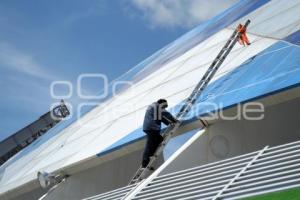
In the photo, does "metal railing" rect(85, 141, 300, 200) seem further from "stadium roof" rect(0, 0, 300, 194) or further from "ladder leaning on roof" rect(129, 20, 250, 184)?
"stadium roof" rect(0, 0, 300, 194)

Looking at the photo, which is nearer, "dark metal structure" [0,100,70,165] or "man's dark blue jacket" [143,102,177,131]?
"man's dark blue jacket" [143,102,177,131]

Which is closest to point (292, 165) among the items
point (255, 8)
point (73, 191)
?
point (73, 191)

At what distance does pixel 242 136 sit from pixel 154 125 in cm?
149

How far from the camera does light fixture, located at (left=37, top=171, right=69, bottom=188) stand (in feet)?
37.4

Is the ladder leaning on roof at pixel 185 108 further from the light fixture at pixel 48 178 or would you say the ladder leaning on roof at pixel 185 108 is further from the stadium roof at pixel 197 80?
the light fixture at pixel 48 178

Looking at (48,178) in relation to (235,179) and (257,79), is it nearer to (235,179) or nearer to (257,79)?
(257,79)

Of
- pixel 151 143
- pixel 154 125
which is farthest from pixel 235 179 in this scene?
pixel 154 125

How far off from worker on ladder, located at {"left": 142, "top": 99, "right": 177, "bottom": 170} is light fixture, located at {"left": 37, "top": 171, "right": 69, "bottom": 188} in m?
3.55

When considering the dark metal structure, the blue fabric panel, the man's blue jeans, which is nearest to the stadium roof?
the blue fabric panel

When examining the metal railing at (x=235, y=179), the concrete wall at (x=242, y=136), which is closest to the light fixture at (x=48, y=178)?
the metal railing at (x=235, y=179)

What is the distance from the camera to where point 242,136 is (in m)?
8.72

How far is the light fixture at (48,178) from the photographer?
11403 millimetres

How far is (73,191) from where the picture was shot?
38.0 ft

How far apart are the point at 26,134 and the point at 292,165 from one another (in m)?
19.2
